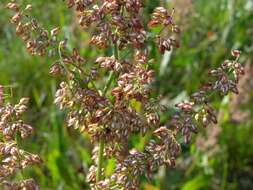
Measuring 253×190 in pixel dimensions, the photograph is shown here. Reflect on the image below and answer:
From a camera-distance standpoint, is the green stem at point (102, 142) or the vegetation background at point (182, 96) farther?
the vegetation background at point (182, 96)

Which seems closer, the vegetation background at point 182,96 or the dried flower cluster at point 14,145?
the dried flower cluster at point 14,145

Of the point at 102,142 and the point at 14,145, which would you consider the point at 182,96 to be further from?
the point at 14,145

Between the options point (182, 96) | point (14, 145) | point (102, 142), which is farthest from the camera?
point (182, 96)

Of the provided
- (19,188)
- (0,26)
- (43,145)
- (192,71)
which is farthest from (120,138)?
(0,26)

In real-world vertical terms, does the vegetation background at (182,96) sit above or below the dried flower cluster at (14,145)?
above

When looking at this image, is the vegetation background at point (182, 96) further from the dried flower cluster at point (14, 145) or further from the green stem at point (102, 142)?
the dried flower cluster at point (14, 145)

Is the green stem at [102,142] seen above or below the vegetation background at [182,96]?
below

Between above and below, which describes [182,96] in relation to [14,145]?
above

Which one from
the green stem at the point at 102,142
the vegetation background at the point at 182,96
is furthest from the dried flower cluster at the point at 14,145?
the vegetation background at the point at 182,96

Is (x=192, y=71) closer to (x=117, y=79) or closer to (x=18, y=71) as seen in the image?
(x=18, y=71)

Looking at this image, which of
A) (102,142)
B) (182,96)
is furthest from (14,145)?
(182,96)
